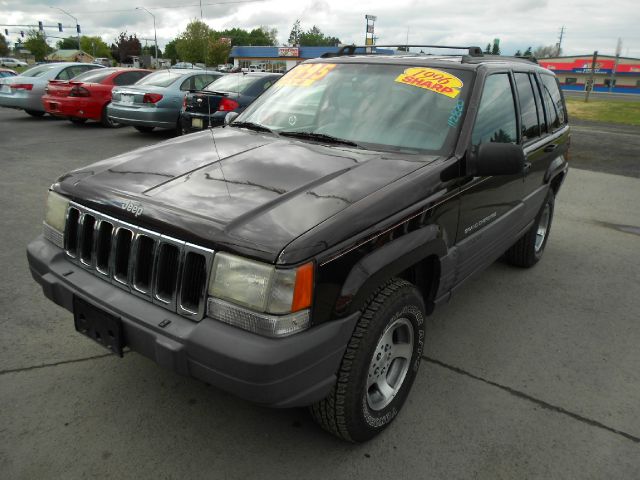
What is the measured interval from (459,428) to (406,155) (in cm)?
152

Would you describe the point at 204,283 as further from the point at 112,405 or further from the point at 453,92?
the point at 453,92

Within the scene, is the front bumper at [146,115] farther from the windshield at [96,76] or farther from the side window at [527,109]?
the side window at [527,109]

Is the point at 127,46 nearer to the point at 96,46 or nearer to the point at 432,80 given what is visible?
the point at 96,46

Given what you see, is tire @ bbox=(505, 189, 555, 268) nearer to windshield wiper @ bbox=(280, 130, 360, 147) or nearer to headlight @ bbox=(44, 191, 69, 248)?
windshield wiper @ bbox=(280, 130, 360, 147)

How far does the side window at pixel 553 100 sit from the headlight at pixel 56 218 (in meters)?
3.93

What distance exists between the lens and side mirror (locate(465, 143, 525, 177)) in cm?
268

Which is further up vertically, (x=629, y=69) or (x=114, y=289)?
(x=629, y=69)

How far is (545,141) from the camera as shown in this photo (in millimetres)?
4305

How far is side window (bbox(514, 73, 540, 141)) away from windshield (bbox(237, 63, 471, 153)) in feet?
2.94

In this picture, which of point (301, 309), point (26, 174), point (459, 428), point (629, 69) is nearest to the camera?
point (301, 309)

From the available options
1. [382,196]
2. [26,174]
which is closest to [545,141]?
[382,196]

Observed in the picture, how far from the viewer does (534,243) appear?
479cm

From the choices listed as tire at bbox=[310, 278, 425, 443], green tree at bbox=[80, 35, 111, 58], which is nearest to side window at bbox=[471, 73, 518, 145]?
tire at bbox=[310, 278, 425, 443]

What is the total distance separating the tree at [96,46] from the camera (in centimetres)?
10962
